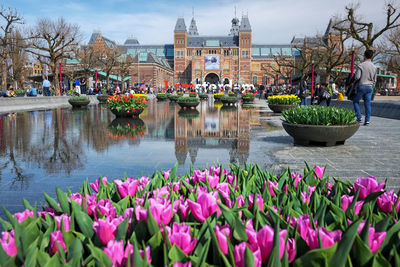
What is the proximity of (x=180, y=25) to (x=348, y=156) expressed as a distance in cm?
10160

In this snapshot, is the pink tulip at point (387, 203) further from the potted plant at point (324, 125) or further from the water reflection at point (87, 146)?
the potted plant at point (324, 125)

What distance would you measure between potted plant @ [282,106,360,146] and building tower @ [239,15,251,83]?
92.0m

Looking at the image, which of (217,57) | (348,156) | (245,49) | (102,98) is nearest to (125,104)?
(348,156)

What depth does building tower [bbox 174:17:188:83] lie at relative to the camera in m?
102

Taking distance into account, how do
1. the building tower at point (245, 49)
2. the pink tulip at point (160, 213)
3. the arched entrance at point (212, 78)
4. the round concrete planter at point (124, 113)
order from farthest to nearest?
the arched entrance at point (212, 78), the building tower at point (245, 49), the round concrete planter at point (124, 113), the pink tulip at point (160, 213)

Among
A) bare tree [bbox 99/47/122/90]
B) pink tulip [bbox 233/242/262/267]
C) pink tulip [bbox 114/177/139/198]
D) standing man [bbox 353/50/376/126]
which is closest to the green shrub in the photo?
standing man [bbox 353/50/376/126]

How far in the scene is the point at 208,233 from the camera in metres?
1.40

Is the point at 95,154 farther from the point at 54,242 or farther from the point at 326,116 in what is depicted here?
the point at 54,242

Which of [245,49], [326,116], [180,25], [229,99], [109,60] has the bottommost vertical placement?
[326,116]

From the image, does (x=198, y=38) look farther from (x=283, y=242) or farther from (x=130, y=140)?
(x=283, y=242)

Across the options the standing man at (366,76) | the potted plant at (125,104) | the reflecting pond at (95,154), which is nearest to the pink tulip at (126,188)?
the reflecting pond at (95,154)

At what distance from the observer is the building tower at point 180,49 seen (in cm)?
10169

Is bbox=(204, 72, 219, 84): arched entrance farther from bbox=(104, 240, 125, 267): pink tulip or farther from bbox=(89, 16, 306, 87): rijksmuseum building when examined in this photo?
bbox=(104, 240, 125, 267): pink tulip

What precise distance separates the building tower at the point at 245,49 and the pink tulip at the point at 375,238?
321 ft
